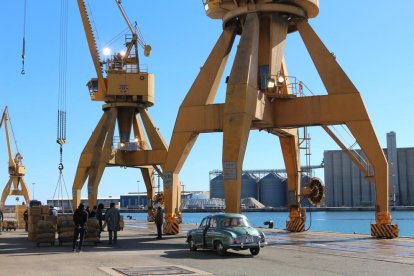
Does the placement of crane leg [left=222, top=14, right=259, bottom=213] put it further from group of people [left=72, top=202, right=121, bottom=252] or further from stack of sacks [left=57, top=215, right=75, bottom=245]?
stack of sacks [left=57, top=215, right=75, bottom=245]

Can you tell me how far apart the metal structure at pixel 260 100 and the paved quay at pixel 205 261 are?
705 centimetres

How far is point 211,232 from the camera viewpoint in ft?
71.2

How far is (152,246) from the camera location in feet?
85.0

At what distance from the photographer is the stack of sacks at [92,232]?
2597cm

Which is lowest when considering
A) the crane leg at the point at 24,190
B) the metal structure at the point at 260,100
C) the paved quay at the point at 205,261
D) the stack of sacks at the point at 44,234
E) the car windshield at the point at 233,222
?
the paved quay at the point at 205,261

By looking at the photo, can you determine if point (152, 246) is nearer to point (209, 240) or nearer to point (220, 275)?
point (209, 240)

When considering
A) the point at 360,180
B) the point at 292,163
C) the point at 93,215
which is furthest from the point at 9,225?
the point at 360,180

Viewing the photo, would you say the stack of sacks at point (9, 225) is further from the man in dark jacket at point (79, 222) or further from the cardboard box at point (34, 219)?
the man in dark jacket at point (79, 222)

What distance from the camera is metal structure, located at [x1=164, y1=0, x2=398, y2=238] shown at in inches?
1206

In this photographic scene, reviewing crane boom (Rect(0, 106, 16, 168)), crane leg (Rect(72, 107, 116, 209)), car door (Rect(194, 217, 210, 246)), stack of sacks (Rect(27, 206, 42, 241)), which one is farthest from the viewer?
crane boom (Rect(0, 106, 16, 168))

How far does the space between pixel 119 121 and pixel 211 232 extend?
3984 cm

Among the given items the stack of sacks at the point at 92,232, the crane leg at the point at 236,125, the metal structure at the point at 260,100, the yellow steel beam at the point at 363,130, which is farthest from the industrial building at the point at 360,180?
the stack of sacks at the point at 92,232

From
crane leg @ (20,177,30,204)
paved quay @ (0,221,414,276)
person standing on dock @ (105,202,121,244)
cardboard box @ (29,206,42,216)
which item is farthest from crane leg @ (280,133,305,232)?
crane leg @ (20,177,30,204)

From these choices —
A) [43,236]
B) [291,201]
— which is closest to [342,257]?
[43,236]
